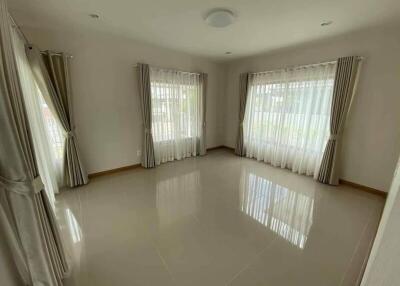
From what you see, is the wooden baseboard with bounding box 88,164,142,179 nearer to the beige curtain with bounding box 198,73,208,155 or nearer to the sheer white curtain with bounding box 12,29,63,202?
the sheer white curtain with bounding box 12,29,63,202

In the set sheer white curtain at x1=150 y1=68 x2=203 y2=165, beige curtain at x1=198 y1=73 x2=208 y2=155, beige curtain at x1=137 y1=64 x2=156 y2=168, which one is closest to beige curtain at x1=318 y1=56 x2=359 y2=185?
beige curtain at x1=198 y1=73 x2=208 y2=155

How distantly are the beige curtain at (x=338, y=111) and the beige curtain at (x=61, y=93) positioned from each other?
4128mm

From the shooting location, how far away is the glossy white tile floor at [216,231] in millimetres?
1405

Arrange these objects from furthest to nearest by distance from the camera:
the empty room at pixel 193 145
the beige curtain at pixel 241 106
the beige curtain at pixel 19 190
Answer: the beige curtain at pixel 241 106, the empty room at pixel 193 145, the beige curtain at pixel 19 190

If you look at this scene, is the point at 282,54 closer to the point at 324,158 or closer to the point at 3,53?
the point at 324,158

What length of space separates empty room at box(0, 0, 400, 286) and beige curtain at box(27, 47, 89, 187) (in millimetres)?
20

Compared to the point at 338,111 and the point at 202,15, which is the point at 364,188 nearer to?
the point at 338,111

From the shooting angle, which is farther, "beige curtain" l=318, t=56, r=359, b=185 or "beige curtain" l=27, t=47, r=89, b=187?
"beige curtain" l=318, t=56, r=359, b=185

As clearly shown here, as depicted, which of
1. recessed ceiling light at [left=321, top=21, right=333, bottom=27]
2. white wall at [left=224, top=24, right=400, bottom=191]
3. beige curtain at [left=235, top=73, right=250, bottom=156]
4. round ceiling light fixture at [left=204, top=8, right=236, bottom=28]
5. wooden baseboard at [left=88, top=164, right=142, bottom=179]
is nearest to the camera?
round ceiling light fixture at [left=204, top=8, right=236, bottom=28]

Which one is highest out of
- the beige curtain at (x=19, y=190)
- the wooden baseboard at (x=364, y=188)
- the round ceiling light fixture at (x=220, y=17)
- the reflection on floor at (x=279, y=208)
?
the round ceiling light fixture at (x=220, y=17)

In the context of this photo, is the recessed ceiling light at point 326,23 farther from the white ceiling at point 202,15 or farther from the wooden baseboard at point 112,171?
the wooden baseboard at point 112,171

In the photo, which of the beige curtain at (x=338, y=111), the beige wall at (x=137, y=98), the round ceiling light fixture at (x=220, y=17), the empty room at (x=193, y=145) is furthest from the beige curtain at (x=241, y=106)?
the round ceiling light fixture at (x=220, y=17)

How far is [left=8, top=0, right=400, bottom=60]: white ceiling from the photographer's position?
6.14ft

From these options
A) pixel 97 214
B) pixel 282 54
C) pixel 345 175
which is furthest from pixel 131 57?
pixel 345 175
